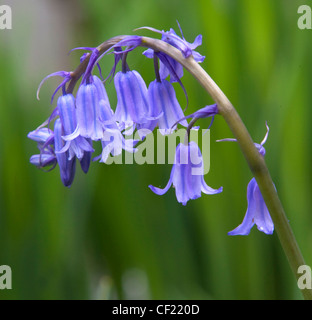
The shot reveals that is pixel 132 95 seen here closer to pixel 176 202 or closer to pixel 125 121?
pixel 125 121

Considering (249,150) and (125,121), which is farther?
(125,121)

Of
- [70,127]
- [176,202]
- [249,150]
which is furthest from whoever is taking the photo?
[176,202]

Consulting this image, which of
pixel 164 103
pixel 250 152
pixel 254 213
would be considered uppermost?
pixel 164 103

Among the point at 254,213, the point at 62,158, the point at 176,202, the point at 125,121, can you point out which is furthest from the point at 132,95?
the point at 176,202

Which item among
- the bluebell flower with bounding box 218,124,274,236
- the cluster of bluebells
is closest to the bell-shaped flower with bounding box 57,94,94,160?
the cluster of bluebells

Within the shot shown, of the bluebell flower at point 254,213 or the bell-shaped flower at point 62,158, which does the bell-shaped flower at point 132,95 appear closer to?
the bell-shaped flower at point 62,158

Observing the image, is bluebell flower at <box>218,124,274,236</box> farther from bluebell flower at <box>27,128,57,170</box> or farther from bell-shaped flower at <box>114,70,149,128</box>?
bluebell flower at <box>27,128,57,170</box>
